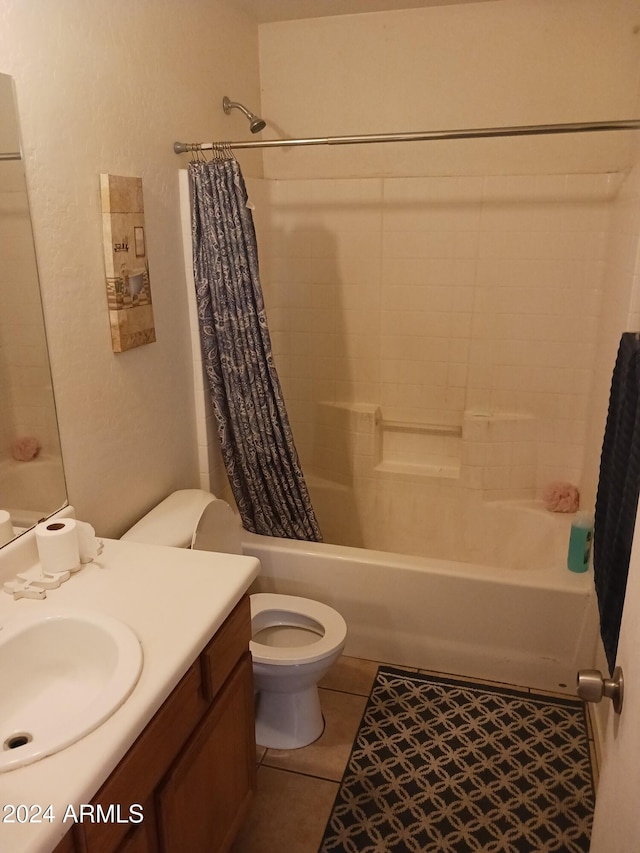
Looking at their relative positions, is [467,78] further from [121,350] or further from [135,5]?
[121,350]

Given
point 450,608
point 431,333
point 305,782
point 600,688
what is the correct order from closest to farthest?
1. point 600,688
2. point 305,782
3. point 450,608
4. point 431,333

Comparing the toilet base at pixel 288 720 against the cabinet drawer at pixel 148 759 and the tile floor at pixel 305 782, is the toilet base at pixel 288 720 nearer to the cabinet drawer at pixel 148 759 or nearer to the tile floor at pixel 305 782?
the tile floor at pixel 305 782

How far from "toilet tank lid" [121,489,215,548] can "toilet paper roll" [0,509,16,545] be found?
41 cm

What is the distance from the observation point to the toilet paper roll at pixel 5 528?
4.94ft

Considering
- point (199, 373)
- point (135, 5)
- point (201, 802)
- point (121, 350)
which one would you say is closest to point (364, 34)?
point (135, 5)

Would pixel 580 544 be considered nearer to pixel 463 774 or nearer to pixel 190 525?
pixel 463 774

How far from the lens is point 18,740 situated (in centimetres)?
118

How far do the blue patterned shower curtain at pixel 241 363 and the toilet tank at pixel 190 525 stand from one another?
0.27m

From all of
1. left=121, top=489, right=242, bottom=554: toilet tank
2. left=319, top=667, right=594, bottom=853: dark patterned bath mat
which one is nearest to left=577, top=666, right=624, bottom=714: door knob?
left=319, top=667, right=594, bottom=853: dark patterned bath mat

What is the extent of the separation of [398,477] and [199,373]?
45.5 inches

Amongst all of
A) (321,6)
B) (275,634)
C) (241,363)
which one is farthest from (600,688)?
(321,6)

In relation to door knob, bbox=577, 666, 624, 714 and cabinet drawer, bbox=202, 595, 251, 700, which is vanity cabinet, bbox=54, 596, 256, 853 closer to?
cabinet drawer, bbox=202, 595, 251, 700

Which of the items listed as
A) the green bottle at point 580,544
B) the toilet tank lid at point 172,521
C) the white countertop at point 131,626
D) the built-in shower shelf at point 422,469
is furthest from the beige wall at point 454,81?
the white countertop at point 131,626

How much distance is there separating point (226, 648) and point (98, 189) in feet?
4.11
